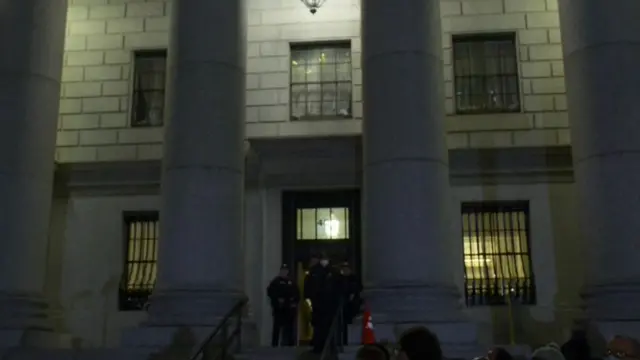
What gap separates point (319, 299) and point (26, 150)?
6758 mm

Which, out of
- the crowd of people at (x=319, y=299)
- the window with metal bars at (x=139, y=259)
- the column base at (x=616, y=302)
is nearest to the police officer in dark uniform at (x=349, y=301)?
the crowd of people at (x=319, y=299)

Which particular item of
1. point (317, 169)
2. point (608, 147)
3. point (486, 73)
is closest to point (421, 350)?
point (608, 147)

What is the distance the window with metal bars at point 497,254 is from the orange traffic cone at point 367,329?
609cm

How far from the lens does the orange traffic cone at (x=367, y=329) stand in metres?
11.7

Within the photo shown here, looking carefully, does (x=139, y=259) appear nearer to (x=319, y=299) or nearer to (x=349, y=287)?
(x=349, y=287)

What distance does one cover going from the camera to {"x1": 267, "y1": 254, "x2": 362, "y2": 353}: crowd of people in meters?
12.6

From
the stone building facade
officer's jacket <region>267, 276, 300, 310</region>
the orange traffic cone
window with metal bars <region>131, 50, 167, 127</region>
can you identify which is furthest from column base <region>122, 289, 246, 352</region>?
window with metal bars <region>131, 50, 167, 127</region>

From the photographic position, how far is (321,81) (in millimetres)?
19219

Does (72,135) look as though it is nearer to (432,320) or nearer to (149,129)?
(149,129)

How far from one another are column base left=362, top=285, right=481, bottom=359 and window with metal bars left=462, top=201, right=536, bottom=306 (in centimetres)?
500

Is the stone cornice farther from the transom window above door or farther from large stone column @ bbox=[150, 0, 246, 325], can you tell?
large stone column @ bbox=[150, 0, 246, 325]

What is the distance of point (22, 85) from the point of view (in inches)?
603

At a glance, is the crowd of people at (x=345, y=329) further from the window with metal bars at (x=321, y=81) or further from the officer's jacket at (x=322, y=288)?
the window with metal bars at (x=321, y=81)

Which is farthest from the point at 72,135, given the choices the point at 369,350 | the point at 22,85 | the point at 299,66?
the point at 369,350
